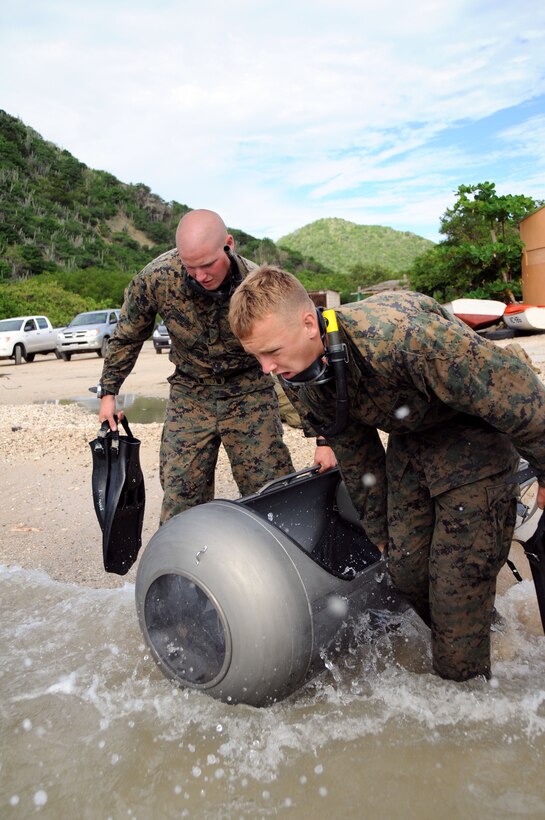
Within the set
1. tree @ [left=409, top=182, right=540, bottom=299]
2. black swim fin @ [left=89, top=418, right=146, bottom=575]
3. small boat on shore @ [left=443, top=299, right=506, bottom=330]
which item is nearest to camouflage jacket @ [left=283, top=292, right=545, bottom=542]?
black swim fin @ [left=89, top=418, right=146, bottom=575]

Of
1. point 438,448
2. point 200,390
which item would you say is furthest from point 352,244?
point 438,448

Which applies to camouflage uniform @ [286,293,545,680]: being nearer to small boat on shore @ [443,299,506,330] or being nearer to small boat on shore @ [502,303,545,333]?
small boat on shore @ [502,303,545,333]

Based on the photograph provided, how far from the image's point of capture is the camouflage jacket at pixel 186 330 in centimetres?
383

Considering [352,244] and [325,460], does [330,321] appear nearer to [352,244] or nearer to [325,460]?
[325,460]

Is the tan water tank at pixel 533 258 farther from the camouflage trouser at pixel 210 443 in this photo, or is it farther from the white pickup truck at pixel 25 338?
the camouflage trouser at pixel 210 443

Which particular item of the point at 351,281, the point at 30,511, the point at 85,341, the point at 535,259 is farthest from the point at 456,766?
the point at 351,281

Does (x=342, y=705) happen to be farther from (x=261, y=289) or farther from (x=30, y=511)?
(x=30, y=511)

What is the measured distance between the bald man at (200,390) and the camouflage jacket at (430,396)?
1.01 metres

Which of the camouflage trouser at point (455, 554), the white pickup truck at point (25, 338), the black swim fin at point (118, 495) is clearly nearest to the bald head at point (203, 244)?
the black swim fin at point (118, 495)

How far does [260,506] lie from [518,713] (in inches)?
53.3

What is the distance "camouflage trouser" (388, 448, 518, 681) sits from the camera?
2740 millimetres

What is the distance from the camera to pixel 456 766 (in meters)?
2.66

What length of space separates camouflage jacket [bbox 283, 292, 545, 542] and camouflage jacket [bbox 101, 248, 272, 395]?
1.03 meters

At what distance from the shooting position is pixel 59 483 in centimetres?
676
